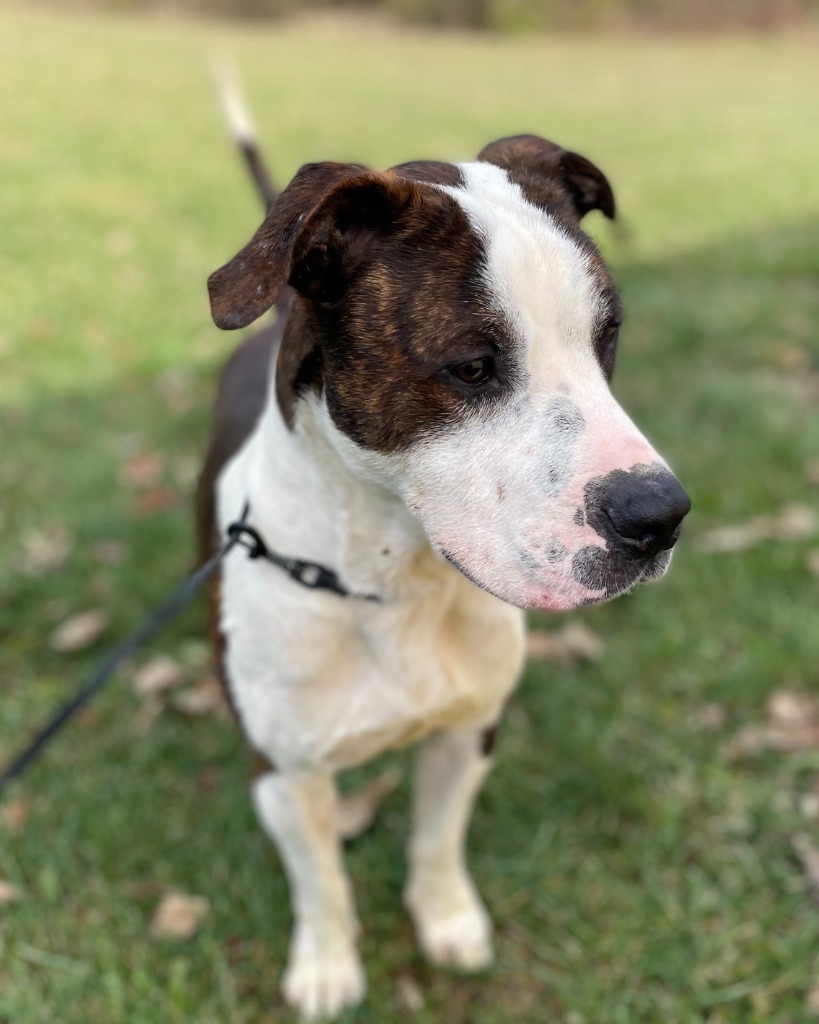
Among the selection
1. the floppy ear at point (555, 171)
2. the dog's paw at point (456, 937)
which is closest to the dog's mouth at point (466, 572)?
the floppy ear at point (555, 171)

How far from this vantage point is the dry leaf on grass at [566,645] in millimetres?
3424

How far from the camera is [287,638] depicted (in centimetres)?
203

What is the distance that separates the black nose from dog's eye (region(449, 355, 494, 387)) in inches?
10.8

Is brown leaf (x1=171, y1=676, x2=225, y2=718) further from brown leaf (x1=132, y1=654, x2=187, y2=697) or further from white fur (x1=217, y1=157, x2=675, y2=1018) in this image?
white fur (x1=217, y1=157, x2=675, y2=1018)

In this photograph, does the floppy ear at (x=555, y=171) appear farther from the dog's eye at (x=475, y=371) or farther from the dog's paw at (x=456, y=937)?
the dog's paw at (x=456, y=937)

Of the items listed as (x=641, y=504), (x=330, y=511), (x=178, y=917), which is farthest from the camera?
(x=178, y=917)

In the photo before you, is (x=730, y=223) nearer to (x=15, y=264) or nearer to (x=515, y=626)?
(x=15, y=264)

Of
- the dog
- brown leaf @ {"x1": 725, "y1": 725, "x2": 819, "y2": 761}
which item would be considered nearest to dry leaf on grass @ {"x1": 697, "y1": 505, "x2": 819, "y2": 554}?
brown leaf @ {"x1": 725, "y1": 725, "x2": 819, "y2": 761}

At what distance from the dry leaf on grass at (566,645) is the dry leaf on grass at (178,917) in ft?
4.50

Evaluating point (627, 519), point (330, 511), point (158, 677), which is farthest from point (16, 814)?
point (627, 519)

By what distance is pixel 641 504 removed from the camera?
1504 millimetres

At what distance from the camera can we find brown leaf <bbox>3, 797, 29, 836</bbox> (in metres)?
2.91

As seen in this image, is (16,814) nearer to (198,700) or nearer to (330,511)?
(198,700)

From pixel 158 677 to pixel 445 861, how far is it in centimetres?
134
